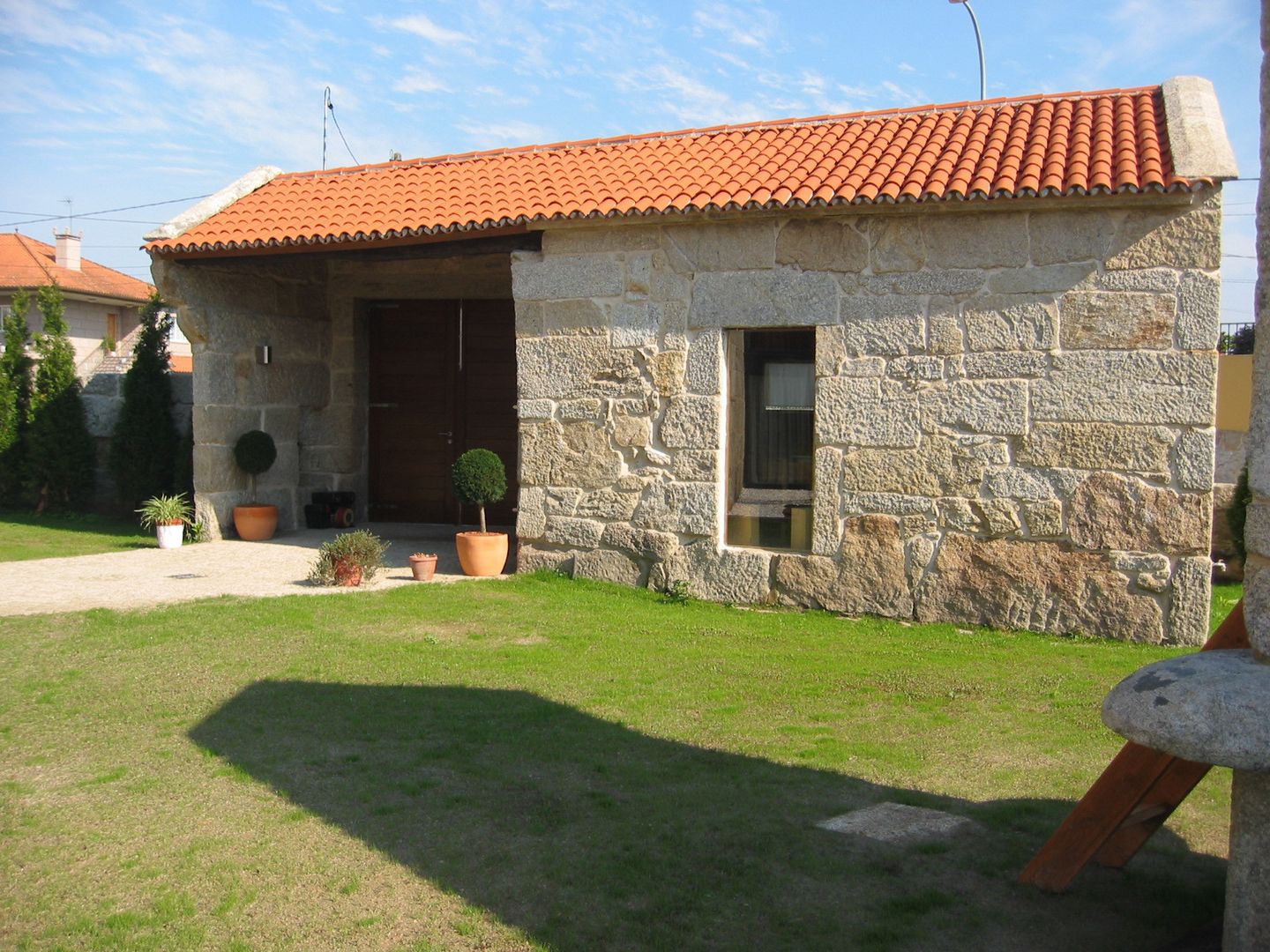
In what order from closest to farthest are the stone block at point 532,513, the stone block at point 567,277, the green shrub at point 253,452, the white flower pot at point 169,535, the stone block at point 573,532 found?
the stone block at point 567,277, the stone block at point 573,532, the stone block at point 532,513, the white flower pot at point 169,535, the green shrub at point 253,452

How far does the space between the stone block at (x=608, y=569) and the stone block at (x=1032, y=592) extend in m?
2.18

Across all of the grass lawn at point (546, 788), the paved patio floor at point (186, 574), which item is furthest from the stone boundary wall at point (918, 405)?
the paved patio floor at point (186, 574)

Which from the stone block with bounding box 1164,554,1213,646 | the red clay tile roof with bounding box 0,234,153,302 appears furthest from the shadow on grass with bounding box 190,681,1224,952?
the red clay tile roof with bounding box 0,234,153,302

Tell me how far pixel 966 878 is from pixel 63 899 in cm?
278

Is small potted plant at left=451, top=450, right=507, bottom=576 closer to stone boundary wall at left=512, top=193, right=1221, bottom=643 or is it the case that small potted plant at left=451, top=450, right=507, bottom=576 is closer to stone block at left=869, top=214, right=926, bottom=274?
stone boundary wall at left=512, top=193, right=1221, bottom=643

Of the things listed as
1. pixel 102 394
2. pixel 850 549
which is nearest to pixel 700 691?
pixel 850 549

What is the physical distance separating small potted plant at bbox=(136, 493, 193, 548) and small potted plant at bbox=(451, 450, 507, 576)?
327cm

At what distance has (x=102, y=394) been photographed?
14.0 metres

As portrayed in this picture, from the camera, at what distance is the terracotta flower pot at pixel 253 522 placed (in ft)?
36.3

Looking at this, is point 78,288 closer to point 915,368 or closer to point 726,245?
point 726,245

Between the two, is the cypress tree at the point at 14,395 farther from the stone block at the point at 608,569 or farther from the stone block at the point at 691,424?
the stone block at the point at 691,424

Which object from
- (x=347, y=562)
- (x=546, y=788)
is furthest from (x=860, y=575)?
(x=546, y=788)

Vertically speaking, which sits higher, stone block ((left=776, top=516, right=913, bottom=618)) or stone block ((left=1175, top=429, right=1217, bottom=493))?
stone block ((left=1175, top=429, right=1217, bottom=493))

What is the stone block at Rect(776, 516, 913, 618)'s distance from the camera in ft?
25.7
